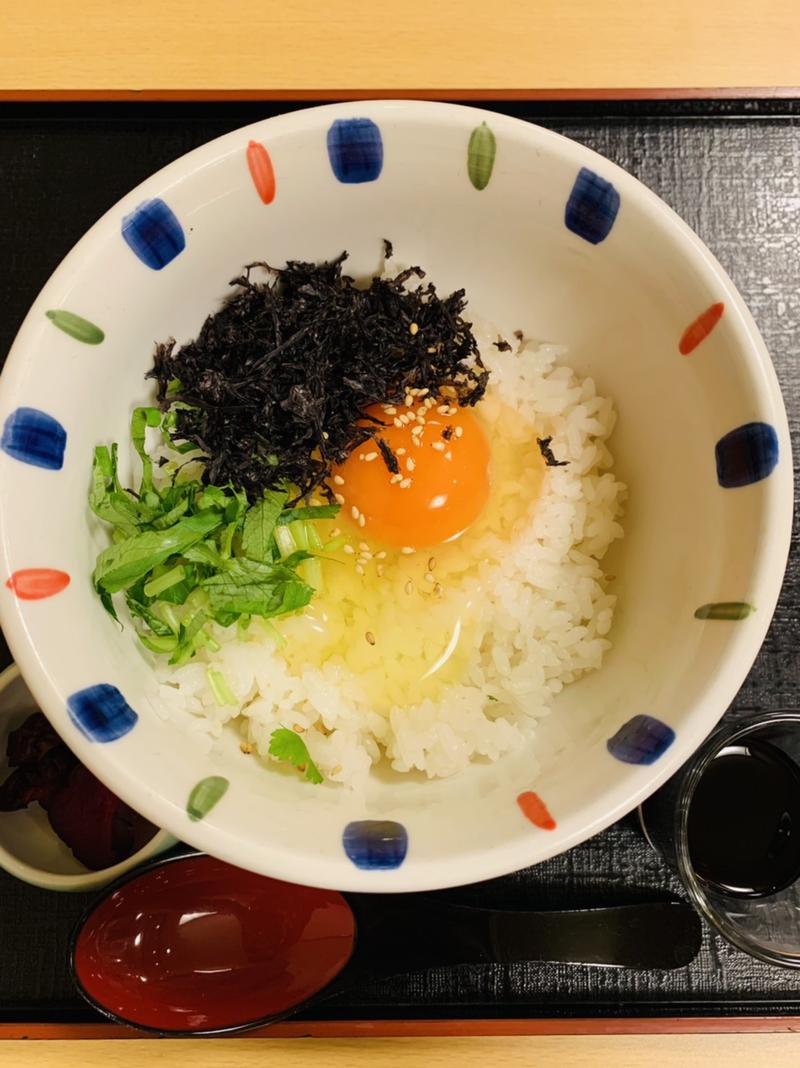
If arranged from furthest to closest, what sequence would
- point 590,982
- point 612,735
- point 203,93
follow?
point 203,93
point 590,982
point 612,735

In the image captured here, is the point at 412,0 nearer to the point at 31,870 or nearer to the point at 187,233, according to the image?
the point at 187,233

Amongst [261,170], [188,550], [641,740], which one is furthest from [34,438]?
[641,740]

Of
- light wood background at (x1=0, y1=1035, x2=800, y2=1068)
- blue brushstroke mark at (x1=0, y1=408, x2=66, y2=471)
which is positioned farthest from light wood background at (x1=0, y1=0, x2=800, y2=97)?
light wood background at (x1=0, y1=1035, x2=800, y2=1068)

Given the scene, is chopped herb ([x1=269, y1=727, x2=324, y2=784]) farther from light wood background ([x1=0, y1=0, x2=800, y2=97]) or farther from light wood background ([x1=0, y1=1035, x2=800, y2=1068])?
light wood background ([x1=0, y1=0, x2=800, y2=97])

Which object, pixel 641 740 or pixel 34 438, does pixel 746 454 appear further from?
pixel 34 438

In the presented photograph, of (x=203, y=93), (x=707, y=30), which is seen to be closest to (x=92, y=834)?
(x=203, y=93)

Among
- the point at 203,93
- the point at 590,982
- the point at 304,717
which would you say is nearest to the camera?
the point at 304,717

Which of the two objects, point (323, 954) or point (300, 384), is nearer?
point (300, 384)

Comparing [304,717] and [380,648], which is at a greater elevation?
[380,648]
